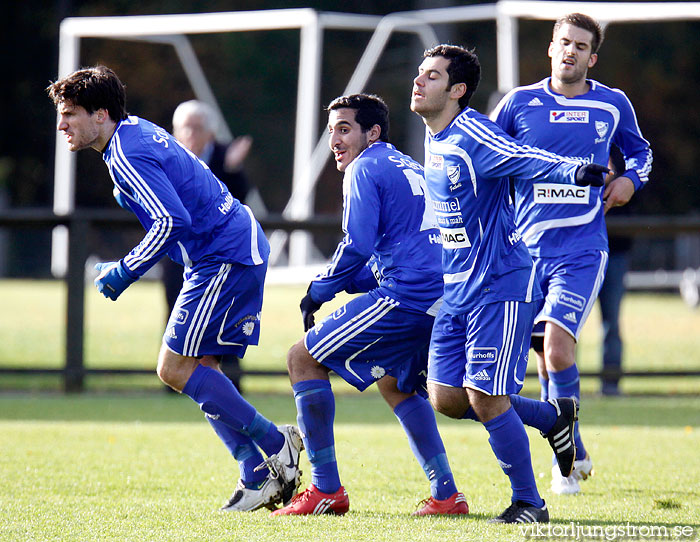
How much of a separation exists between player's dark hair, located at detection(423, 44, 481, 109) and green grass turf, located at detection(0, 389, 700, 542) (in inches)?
72.8

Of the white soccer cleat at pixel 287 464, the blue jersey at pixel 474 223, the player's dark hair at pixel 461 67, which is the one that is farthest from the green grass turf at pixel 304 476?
the player's dark hair at pixel 461 67

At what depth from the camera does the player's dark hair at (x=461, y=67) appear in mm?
4434

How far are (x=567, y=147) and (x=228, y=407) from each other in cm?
221

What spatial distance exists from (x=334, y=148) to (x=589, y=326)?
477 inches

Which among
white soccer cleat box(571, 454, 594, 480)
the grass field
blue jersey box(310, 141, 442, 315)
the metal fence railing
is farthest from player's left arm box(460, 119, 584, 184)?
the metal fence railing

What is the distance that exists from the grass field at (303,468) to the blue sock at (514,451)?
0.19 meters

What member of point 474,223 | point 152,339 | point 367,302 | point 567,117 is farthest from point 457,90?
point 152,339

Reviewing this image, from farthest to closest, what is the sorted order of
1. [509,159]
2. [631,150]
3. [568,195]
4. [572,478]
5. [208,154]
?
[208,154] < [631,150] < [568,195] < [572,478] < [509,159]

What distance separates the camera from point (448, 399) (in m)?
4.42

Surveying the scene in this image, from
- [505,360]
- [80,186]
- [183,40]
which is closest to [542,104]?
[505,360]

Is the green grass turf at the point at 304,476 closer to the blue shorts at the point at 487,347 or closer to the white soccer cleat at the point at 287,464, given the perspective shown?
the white soccer cleat at the point at 287,464

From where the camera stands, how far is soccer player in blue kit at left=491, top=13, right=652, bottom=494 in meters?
5.29

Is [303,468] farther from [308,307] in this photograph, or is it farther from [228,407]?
[308,307]

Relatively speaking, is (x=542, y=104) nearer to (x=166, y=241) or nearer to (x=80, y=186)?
(x=166, y=241)
